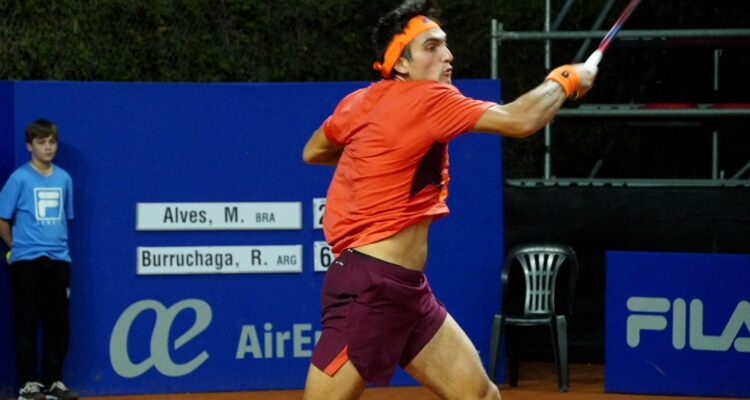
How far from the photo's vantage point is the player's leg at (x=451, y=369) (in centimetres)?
523

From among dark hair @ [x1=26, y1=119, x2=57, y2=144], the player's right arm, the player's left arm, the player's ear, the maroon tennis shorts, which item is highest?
the player's ear

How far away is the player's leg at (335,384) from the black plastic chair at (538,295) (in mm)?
4079

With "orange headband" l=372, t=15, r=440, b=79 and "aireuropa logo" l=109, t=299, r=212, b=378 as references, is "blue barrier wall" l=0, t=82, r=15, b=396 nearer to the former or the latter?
"aireuropa logo" l=109, t=299, r=212, b=378

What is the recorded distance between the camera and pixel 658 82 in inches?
430

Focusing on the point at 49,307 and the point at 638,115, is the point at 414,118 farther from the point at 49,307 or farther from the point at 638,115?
the point at 638,115

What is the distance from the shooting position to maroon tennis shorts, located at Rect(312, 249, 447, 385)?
5.14 metres

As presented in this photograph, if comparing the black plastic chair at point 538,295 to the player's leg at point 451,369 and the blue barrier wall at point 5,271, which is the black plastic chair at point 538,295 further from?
the player's leg at point 451,369

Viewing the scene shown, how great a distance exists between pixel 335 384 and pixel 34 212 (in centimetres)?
405

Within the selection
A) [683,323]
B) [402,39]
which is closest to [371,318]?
[402,39]

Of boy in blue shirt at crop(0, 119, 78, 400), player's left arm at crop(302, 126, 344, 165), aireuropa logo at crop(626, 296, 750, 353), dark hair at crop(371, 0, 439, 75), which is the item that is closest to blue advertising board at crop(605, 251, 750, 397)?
aireuropa logo at crop(626, 296, 750, 353)

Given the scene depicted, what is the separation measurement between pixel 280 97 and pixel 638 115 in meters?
2.73

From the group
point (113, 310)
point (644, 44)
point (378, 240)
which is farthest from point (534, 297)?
point (378, 240)

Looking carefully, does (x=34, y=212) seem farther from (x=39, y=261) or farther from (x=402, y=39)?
(x=402, y=39)

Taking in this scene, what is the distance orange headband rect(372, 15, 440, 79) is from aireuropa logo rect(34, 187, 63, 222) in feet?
12.9
